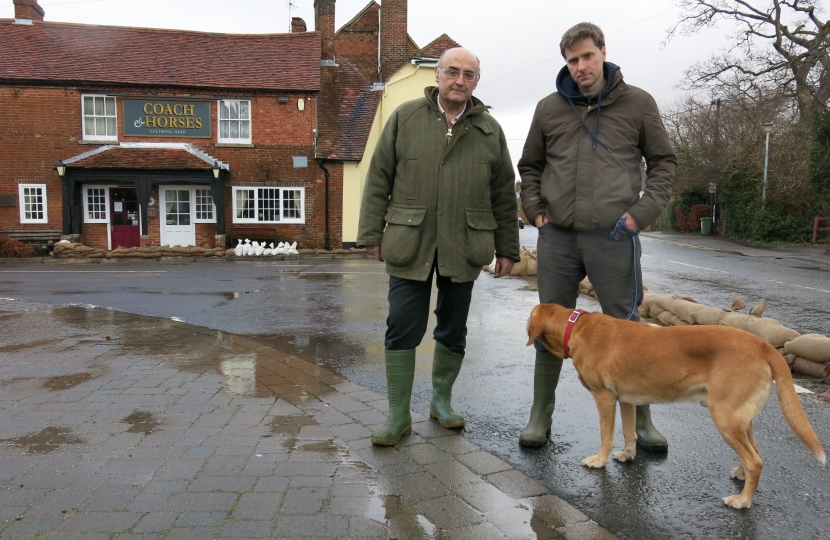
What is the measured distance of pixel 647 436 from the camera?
381 cm

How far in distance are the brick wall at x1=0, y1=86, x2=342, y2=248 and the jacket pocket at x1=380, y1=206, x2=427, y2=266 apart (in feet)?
70.5

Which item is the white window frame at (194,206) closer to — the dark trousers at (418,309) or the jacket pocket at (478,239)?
the dark trousers at (418,309)

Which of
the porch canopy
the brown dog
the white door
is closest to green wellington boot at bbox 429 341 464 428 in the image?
the brown dog

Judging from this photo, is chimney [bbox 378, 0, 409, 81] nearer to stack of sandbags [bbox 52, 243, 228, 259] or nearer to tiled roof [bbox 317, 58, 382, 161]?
tiled roof [bbox 317, 58, 382, 161]

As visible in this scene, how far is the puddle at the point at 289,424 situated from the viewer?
402 cm

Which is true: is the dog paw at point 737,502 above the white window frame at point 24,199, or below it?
below

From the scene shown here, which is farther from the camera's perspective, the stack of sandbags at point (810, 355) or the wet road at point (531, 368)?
the stack of sandbags at point (810, 355)

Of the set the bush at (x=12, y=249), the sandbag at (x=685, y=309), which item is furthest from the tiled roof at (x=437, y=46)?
the sandbag at (x=685, y=309)

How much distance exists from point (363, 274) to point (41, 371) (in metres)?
10.4

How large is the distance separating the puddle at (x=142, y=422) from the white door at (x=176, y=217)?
21128 millimetres

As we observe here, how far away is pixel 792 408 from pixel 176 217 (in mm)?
24303

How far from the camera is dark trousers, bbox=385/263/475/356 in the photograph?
4.04 meters

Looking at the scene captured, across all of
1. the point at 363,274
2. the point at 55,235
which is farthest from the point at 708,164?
the point at 55,235

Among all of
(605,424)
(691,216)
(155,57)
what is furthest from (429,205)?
(691,216)
